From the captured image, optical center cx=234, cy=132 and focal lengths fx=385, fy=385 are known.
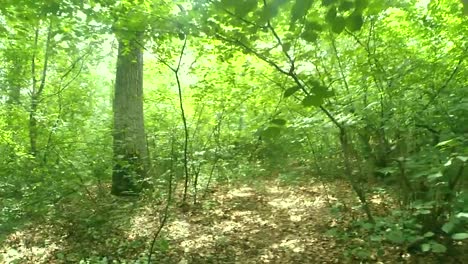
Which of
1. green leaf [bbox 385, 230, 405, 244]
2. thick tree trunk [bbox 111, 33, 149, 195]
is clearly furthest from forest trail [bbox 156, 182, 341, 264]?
green leaf [bbox 385, 230, 405, 244]

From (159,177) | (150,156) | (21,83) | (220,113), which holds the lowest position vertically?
(159,177)

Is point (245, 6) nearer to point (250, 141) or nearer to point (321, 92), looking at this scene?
point (321, 92)

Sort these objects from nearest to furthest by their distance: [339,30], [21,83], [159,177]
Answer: [339,30]
[159,177]
[21,83]

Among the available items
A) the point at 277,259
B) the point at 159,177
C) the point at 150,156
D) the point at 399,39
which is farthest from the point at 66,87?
the point at 399,39

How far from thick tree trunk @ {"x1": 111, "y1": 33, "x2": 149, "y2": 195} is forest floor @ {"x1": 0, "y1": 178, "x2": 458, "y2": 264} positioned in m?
0.51

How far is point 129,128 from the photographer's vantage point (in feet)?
21.8

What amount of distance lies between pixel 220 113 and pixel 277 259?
9.98ft

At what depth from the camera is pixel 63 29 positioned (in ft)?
14.5

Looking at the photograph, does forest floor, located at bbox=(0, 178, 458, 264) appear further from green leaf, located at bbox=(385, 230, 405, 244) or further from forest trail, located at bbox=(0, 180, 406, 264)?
green leaf, located at bbox=(385, 230, 405, 244)

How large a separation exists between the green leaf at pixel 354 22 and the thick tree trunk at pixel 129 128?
10.8 ft

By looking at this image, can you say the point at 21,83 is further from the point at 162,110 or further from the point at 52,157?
the point at 52,157

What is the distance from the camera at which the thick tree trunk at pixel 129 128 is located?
5.74 m

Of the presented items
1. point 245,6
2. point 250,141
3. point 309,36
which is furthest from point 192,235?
point 245,6

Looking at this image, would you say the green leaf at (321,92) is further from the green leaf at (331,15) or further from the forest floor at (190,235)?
the forest floor at (190,235)
